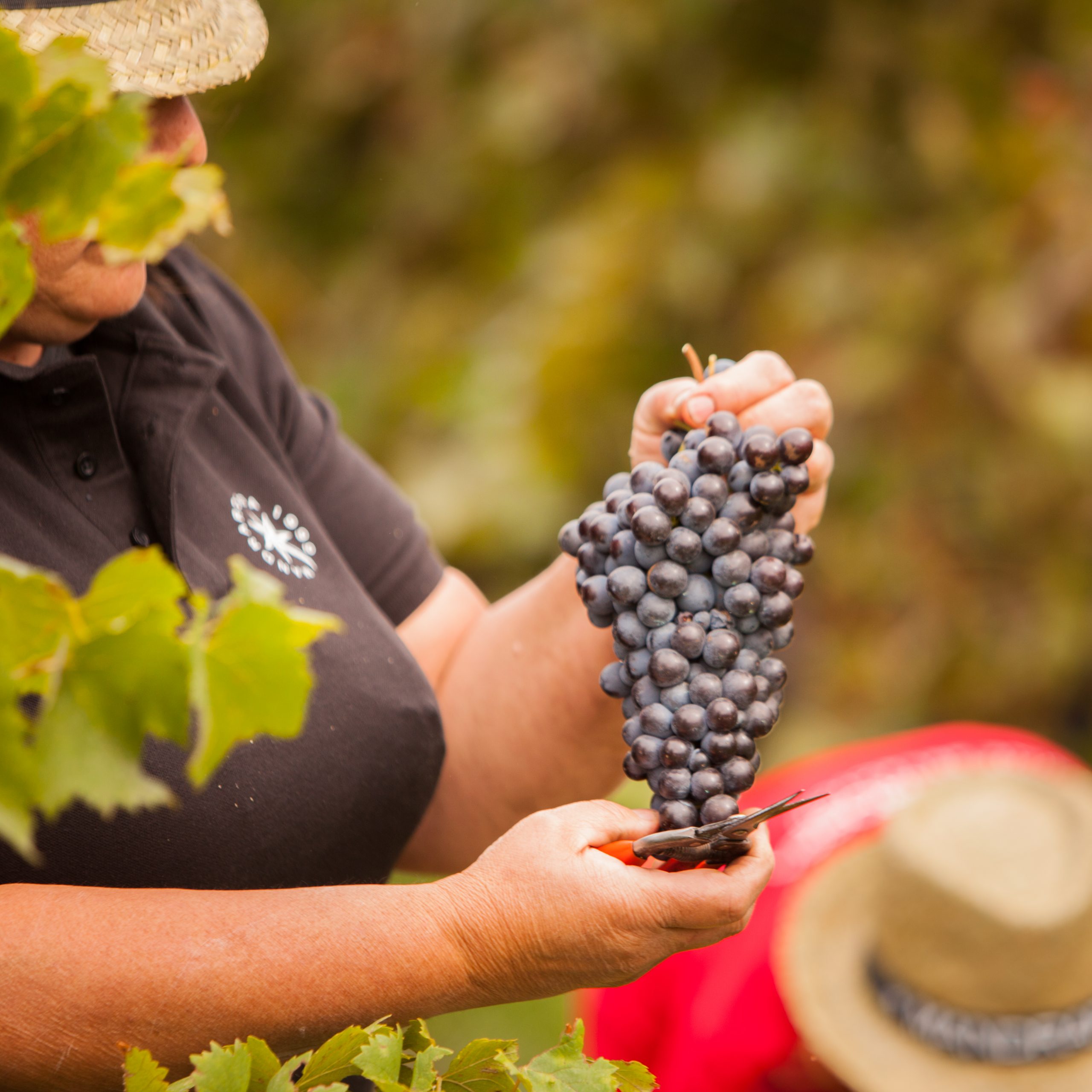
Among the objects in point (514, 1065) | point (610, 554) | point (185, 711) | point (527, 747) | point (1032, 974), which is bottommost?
point (1032, 974)

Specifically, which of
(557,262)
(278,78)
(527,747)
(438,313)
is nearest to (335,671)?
(527,747)

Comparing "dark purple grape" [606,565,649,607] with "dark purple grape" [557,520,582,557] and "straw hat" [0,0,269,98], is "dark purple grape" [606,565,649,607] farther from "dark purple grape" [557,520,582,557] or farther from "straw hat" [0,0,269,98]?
"straw hat" [0,0,269,98]

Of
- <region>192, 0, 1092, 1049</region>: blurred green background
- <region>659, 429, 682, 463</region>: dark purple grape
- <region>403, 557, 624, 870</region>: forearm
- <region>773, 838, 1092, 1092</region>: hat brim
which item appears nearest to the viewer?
<region>659, 429, 682, 463</region>: dark purple grape

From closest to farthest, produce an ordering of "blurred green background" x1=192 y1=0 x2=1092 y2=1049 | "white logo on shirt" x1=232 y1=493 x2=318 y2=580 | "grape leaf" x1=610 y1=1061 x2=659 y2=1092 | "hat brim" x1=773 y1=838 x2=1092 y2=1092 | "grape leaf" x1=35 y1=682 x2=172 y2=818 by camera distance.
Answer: "grape leaf" x1=35 y1=682 x2=172 y2=818, "grape leaf" x1=610 y1=1061 x2=659 y2=1092, "white logo on shirt" x1=232 y1=493 x2=318 y2=580, "hat brim" x1=773 y1=838 x2=1092 y2=1092, "blurred green background" x1=192 y1=0 x2=1092 y2=1049

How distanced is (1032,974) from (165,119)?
1.48 m

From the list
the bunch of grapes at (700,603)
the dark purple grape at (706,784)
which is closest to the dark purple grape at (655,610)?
the bunch of grapes at (700,603)

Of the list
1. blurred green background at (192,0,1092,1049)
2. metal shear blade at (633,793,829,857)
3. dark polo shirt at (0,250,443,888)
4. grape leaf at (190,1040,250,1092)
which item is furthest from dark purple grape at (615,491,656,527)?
blurred green background at (192,0,1092,1049)

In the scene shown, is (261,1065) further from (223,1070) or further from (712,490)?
(712,490)

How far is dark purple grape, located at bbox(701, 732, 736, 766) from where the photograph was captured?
80 cm

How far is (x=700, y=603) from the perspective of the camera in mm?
824

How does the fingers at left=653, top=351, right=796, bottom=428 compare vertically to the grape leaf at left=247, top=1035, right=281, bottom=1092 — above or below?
above

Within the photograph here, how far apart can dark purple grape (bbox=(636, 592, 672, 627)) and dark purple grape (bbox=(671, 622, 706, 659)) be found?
0.04 feet

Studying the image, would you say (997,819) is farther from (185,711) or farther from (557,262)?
(557,262)

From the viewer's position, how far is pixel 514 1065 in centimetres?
66
